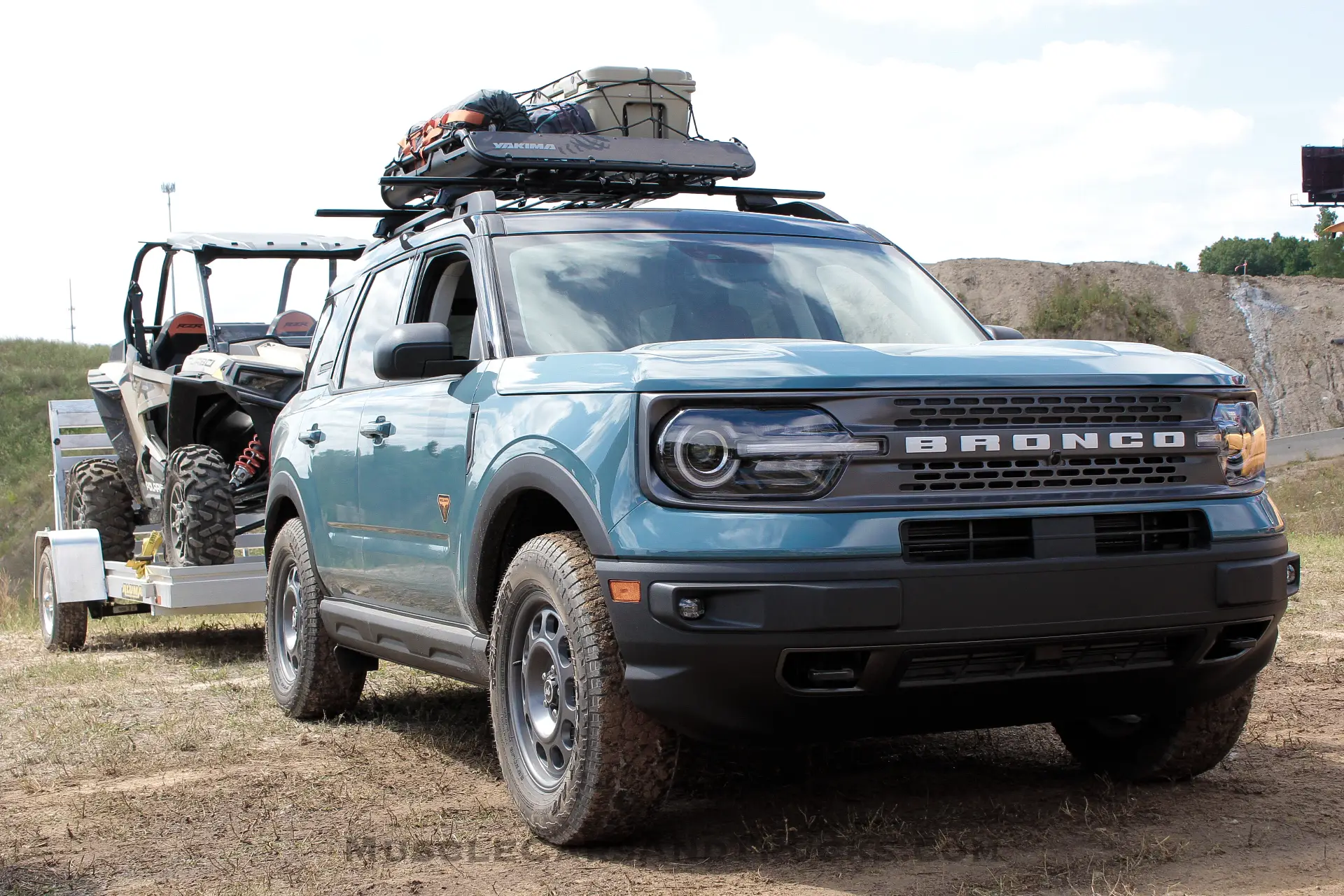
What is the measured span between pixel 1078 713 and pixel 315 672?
12.3 ft

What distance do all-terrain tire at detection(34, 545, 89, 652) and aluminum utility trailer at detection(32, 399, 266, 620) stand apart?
96 millimetres

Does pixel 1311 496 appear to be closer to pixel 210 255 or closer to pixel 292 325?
pixel 292 325

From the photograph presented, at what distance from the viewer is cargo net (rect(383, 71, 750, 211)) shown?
650 cm

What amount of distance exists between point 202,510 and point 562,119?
3538 mm

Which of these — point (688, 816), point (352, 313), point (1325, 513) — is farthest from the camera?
point (1325, 513)

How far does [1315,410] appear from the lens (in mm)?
46250

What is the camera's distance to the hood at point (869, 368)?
3941 millimetres

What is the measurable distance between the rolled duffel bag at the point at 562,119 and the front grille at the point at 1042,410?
4427 millimetres

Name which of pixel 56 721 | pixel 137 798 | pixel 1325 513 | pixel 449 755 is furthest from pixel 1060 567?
pixel 1325 513

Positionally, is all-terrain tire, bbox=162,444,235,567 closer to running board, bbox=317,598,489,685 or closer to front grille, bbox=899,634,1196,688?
running board, bbox=317,598,489,685

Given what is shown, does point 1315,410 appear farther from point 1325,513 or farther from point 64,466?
point 64,466

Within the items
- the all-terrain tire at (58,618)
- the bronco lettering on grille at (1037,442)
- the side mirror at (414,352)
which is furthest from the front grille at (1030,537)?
the all-terrain tire at (58,618)

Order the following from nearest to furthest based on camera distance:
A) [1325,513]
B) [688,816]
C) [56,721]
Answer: [688,816]
[56,721]
[1325,513]

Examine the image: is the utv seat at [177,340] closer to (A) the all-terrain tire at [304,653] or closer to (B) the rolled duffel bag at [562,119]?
(B) the rolled duffel bag at [562,119]
